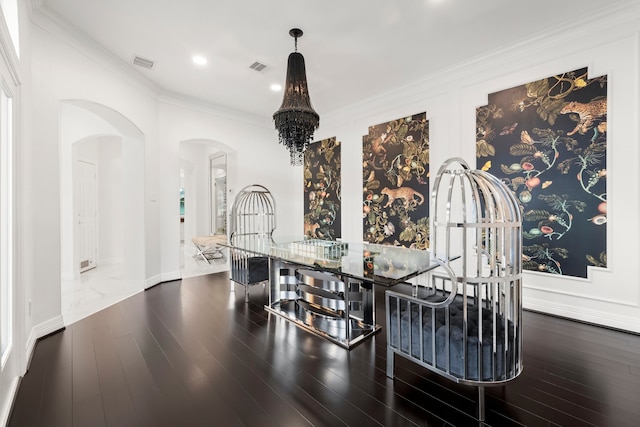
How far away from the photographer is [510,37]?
125 inches

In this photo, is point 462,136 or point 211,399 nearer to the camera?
point 211,399

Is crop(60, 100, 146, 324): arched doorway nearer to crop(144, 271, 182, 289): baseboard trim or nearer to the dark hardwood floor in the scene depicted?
crop(144, 271, 182, 289): baseboard trim

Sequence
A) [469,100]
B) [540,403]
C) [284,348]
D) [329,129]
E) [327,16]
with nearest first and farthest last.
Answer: [540,403] → [284,348] → [327,16] → [469,100] → [329,129]

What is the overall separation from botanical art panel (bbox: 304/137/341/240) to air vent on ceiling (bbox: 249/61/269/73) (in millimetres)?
2010

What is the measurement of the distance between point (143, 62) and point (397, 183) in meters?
3.91

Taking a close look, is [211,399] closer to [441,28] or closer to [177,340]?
[177,340]

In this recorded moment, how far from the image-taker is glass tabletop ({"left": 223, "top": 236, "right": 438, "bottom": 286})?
216 cm

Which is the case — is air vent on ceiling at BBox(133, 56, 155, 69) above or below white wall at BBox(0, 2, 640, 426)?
above

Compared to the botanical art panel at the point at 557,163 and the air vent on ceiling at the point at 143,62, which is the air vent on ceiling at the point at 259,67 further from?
the botanical art panel at the point at 557,163

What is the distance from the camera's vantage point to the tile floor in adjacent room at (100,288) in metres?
3.39

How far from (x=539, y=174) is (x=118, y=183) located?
720 centimetres

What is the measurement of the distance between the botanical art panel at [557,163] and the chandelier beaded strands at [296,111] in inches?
93.4

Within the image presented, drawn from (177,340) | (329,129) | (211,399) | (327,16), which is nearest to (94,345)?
(177,340)

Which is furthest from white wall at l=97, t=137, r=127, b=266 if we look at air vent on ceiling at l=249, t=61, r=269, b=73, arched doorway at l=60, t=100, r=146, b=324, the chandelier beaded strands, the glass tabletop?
the chandelier beaded strands
